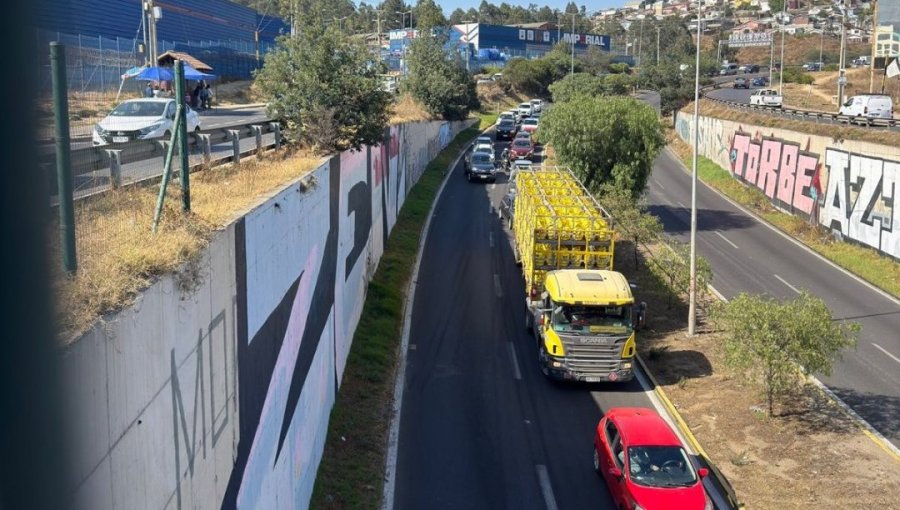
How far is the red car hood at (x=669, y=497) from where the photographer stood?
46.4 feet

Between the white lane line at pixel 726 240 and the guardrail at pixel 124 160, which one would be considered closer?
the guardrail at pixel 124 160

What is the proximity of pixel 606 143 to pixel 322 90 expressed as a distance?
792 inches

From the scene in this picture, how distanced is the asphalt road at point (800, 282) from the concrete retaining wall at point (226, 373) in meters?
12.4

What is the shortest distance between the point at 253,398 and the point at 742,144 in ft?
165

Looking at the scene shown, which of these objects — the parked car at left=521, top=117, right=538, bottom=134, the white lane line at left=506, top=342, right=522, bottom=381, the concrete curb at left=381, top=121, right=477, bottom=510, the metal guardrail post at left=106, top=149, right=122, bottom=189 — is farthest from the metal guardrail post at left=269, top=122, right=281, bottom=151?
the parked car at left=521, top=117, right=538, bottom=134

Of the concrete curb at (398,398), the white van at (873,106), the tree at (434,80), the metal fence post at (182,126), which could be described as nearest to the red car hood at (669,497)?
the concrete curb at (398,398)

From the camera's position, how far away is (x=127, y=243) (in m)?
6.98

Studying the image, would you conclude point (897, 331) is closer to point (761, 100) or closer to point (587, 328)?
point (587, 328)

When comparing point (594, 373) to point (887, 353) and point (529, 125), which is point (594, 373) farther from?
point (529, 125)

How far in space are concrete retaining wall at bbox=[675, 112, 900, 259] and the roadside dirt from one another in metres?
14.1

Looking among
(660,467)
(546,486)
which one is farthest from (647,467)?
(546,486)

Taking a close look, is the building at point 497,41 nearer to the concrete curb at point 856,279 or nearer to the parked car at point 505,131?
the parked car at point 505,131

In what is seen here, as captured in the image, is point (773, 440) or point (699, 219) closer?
point (773, 440)

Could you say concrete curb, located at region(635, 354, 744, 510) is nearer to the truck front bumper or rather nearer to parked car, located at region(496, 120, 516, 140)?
the truck front bumper
